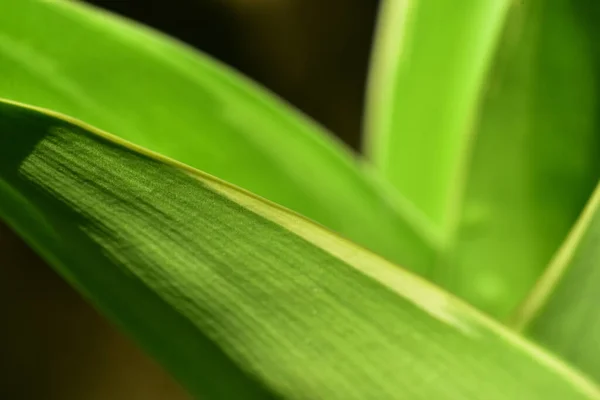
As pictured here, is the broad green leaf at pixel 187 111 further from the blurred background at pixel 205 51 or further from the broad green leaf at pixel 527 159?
the blurred background at pixel 205 51

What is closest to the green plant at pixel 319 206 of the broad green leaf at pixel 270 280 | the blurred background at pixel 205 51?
the broad green leaf at pixel 270 280

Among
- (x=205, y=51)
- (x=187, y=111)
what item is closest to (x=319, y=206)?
(x=187, y=111)

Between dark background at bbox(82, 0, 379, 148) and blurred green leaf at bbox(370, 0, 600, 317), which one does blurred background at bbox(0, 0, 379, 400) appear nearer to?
dark background at bbox(82, 0, 379, 148)

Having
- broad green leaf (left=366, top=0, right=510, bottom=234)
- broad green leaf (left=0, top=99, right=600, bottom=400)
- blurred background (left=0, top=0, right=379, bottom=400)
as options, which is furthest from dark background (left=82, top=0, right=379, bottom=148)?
broad green leaf (left=0, top=99, right=600, bottom=400)

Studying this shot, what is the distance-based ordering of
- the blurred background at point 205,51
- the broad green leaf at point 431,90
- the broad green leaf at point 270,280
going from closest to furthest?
1. the broad green leaf at point 270,280
2. the broad green leaf at point 431,90
3. the blurred background at point 205,51

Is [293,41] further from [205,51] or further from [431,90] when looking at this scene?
[431,90]
